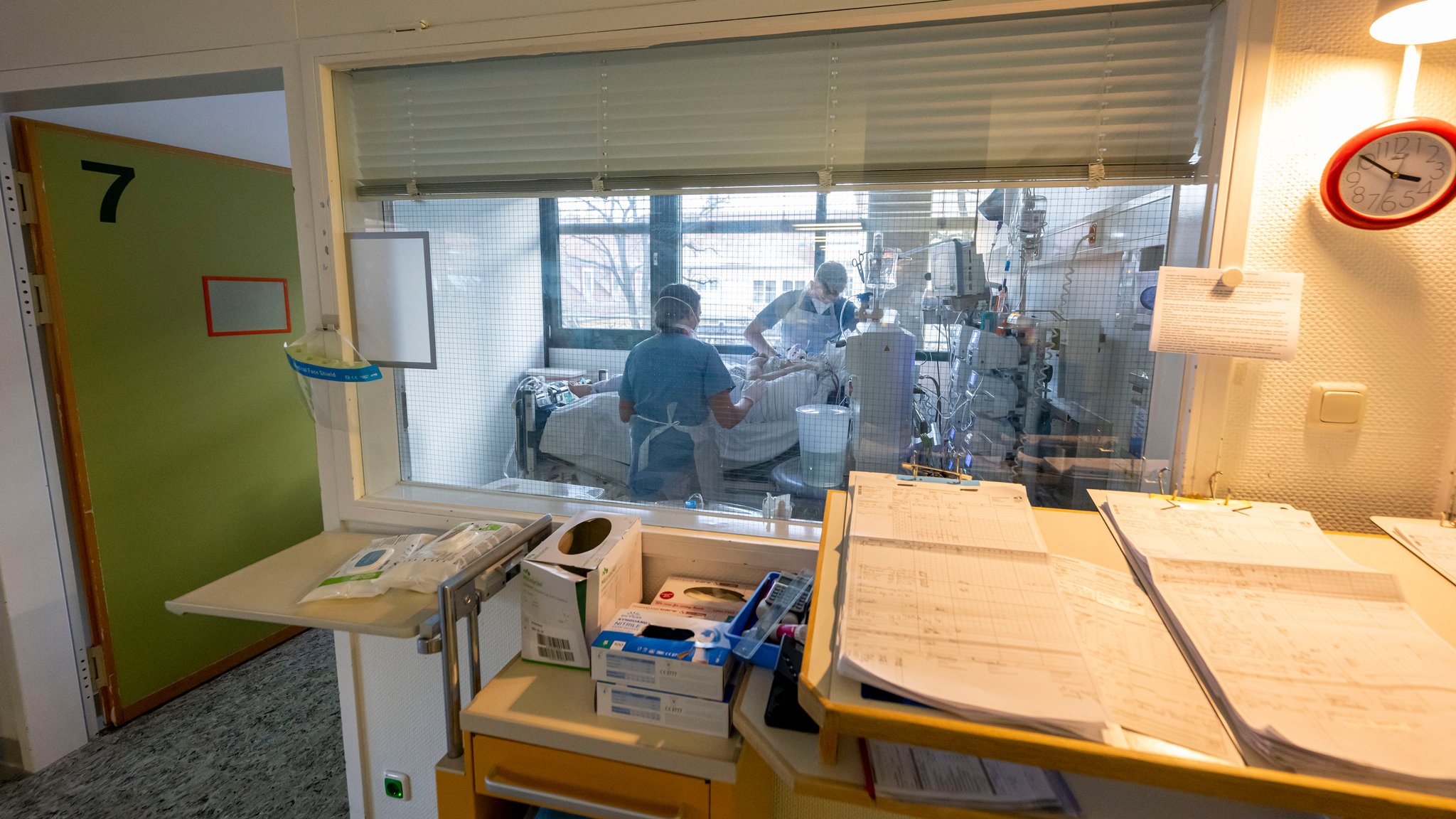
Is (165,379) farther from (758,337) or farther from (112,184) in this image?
(758,337)

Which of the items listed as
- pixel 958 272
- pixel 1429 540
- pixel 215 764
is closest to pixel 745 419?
pixel 958 272

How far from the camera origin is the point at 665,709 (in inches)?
46.1

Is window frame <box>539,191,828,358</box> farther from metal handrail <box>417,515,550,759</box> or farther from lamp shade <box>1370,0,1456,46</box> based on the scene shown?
lamp shade <box>1370,0,1456,46</box>

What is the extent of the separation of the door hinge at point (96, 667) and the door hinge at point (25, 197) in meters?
1.56

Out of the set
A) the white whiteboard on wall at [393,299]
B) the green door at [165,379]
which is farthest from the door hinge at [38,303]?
the white whiteboard on wall at [393,299]

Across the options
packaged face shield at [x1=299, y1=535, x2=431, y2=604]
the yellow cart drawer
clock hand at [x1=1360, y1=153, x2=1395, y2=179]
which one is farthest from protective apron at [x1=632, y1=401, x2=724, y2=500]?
clock hand at [x1=1360, y1=153, x2=1395, y2=179]

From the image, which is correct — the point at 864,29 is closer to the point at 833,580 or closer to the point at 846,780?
the point at 833,580

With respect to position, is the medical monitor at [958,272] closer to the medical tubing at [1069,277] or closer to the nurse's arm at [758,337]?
the medical tubing at [1069,277]

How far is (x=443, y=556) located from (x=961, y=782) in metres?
1.11

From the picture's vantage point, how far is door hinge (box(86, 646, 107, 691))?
245cm

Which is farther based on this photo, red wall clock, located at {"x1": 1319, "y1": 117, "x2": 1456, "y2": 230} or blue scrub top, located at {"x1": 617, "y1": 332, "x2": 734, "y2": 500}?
blue scrub top, located at {"x1": 617, "y1": 332, "x2": 734, "y2": 500}

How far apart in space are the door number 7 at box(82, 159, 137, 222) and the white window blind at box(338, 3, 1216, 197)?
1.36m

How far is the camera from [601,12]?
1.55 metres

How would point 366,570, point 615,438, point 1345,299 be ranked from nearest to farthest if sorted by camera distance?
point 1345,299, point 366,570, point 615,438
